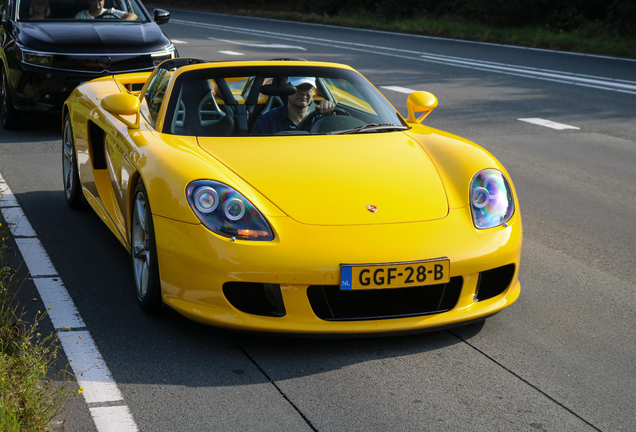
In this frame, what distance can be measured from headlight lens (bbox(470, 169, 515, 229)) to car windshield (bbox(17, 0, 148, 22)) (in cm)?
683

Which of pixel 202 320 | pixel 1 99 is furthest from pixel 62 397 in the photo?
pixel 1 99

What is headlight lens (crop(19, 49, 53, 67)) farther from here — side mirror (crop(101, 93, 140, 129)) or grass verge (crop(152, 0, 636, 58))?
grass verge (crop(152, 0, 636, 58))

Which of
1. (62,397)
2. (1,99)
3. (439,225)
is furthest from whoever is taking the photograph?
(1,99)

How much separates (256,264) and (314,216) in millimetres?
373

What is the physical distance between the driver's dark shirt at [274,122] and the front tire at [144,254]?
2.87 feet

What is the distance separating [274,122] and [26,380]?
7.60 feet

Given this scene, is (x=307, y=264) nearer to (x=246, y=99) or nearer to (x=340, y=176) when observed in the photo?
(x=340, y=176)

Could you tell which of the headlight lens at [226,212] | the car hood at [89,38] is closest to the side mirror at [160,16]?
the car hood at [89,38]

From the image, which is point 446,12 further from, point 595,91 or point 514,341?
point 514,341

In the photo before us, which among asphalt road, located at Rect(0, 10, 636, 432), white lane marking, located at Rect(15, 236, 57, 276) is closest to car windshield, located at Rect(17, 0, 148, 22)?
asphalt road, located at Rect(0, 10, 636, 432)

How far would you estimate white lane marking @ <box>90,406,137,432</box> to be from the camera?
114 inches

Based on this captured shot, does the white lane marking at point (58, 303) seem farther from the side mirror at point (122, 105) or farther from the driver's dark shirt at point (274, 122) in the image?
the driver's dark shirt at point (274, 122)

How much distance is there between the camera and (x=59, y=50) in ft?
28.5

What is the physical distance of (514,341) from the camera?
3750 mm
